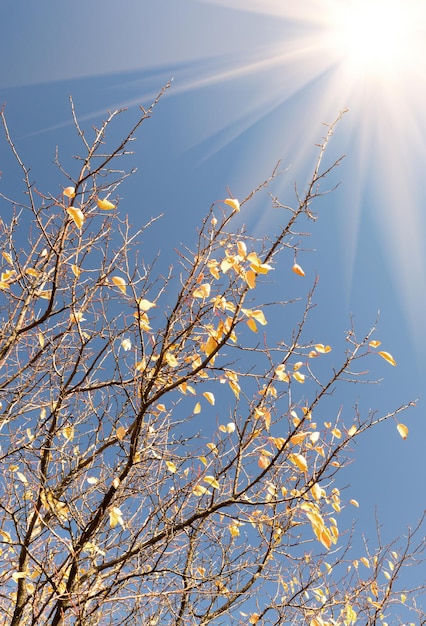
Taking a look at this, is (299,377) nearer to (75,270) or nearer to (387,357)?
(387,357)

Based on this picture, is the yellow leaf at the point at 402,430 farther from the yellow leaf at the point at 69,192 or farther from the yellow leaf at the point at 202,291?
the yellow leaf at the point at 69,192

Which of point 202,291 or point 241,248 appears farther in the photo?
point 202,291

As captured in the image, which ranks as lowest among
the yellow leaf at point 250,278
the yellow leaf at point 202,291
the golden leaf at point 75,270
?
the yellow leaf at point 250,278

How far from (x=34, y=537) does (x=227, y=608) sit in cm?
248

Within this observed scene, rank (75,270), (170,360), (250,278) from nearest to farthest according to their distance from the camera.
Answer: (250,278) < (170,360) < (75,270)

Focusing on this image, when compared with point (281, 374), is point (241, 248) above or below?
above

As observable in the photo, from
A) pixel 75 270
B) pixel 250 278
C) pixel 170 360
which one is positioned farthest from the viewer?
pixel 75 270

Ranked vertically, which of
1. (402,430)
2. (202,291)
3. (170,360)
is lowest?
(402,430)

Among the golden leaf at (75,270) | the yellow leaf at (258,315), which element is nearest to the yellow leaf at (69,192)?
the golden leaf at (75,270)

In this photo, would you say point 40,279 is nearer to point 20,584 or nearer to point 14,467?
point 14,467

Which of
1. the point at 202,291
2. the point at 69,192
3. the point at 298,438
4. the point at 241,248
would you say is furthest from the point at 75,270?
the point at 298,438

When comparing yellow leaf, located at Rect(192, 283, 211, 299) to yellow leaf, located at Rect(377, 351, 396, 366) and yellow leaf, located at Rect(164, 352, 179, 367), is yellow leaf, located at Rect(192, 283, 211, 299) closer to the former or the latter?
yellow leaf, located at Rect(164, 352, 179, 367)

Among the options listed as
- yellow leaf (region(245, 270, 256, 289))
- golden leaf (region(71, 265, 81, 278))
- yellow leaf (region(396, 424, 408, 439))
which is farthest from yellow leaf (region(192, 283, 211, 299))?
yellow leaf (region(396, 424, 408, 439))

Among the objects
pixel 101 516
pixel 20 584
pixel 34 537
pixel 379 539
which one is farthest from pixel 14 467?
pixel 379 539
